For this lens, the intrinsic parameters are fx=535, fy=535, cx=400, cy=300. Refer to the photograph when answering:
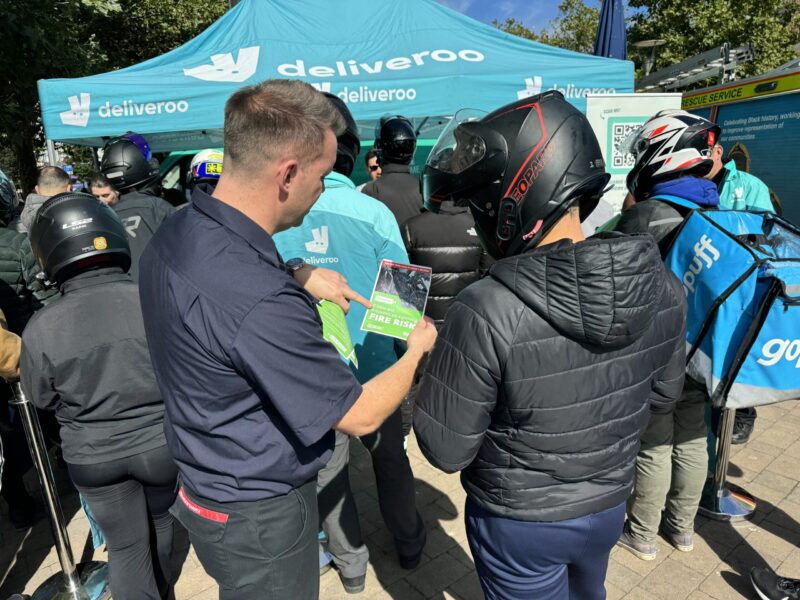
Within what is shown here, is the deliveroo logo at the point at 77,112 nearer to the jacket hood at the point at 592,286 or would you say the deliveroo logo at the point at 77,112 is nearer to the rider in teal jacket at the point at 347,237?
the rider in teal jacket at the point at 347,237

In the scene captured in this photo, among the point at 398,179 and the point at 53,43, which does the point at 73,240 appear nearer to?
the point at 398,179

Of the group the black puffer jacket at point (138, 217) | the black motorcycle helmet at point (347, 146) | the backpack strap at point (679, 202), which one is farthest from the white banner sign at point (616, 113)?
the black puffer jacket at point (138, 217)

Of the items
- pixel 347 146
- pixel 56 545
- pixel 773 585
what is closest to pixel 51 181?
pixel 56 545

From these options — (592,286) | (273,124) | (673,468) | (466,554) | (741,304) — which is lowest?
(466,554)

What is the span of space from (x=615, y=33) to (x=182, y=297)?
9304 mm

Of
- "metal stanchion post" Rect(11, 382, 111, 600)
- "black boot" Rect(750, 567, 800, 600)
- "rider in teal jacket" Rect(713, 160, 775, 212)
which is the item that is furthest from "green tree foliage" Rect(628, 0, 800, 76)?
"metal stanchion post" Rect(11, 382, 111, 600)

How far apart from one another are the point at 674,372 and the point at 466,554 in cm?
182

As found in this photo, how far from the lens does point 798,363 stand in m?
2.19

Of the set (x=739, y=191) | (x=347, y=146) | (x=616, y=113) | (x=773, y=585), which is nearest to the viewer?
(x=773, y=585)

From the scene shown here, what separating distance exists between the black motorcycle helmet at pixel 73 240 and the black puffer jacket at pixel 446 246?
7.00 ft

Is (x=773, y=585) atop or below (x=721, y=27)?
below

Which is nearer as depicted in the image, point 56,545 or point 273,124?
point 273,124

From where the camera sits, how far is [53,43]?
33.1ft

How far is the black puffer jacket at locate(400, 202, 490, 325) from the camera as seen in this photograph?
390 cm
